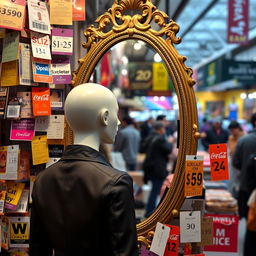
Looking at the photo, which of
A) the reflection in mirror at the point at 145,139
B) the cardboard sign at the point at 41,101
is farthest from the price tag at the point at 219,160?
the cardboard sign at the point at 41,101

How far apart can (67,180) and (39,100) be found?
867mm

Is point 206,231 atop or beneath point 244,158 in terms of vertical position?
beneath

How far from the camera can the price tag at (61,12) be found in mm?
2039

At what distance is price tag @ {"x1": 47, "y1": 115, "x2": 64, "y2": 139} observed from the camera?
208 centimetres

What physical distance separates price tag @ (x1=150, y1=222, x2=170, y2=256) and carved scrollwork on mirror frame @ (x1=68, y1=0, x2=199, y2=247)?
38 mm

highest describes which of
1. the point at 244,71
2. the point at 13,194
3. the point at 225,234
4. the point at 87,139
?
the point at 244,71

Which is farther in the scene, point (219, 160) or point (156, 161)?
point (156, 161)

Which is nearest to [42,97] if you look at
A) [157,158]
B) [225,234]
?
[225,234]

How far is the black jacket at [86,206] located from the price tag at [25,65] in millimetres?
807

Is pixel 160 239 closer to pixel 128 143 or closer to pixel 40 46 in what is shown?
pixel 40 46

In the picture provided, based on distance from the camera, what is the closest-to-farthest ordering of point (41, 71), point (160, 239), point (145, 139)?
1. point (160, 239)
2. point (41, 71)
3. point (145, 139)

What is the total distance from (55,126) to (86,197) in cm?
90

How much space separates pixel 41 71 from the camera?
2039 millimetres

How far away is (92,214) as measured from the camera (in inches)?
49.6
